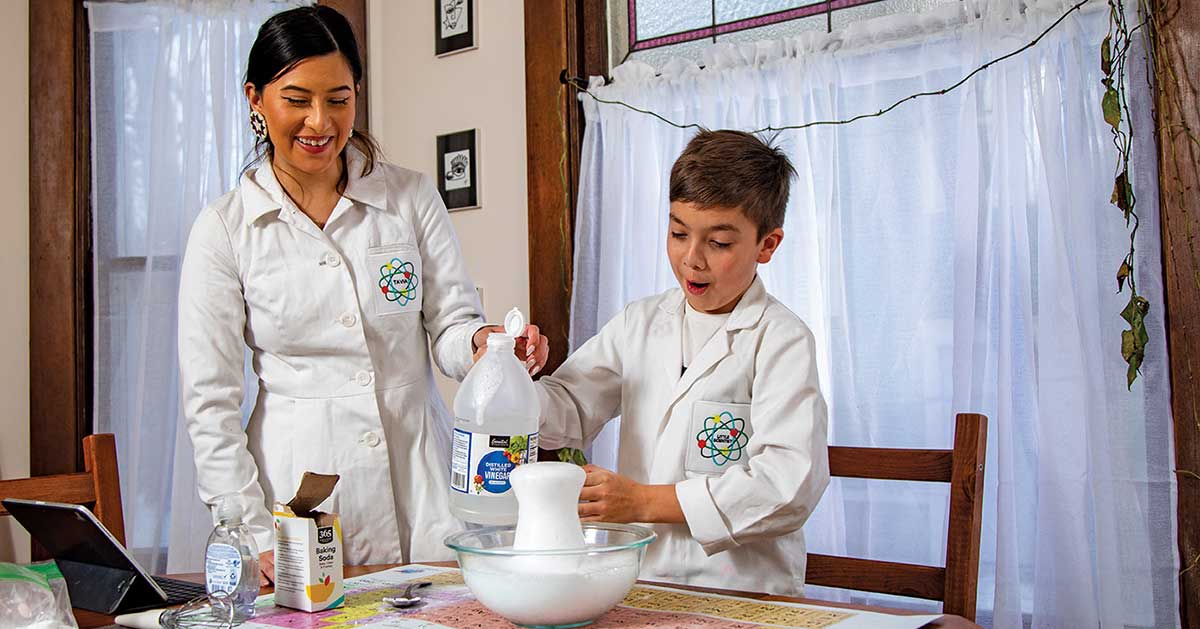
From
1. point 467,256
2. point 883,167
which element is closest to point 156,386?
point 467,256

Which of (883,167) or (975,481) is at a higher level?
(883,167)

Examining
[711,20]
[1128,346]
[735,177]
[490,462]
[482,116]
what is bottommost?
[490,462]

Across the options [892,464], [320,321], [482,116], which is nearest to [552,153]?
[482,116]

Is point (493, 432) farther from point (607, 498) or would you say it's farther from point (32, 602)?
point (32, 602)

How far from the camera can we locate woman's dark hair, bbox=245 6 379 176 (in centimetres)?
169

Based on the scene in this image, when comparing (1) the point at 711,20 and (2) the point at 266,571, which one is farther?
(1) the point at 711,20

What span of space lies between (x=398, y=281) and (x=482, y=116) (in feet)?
4.65

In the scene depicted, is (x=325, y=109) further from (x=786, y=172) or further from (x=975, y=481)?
(x=975, y=481)

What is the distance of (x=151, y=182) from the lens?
3.00 metres

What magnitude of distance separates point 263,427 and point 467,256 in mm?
1435

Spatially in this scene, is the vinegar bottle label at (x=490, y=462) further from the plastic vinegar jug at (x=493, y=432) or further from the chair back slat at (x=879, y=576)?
the chair back slat at (x=879, y=576)

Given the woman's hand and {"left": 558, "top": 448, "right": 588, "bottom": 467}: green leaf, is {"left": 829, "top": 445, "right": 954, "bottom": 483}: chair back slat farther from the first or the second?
{"left": 558, "top": 448, "right": 588, "bottom": 467}: green leaf

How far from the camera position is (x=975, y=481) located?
4.67 ft

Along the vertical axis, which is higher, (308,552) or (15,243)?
(15,243)
